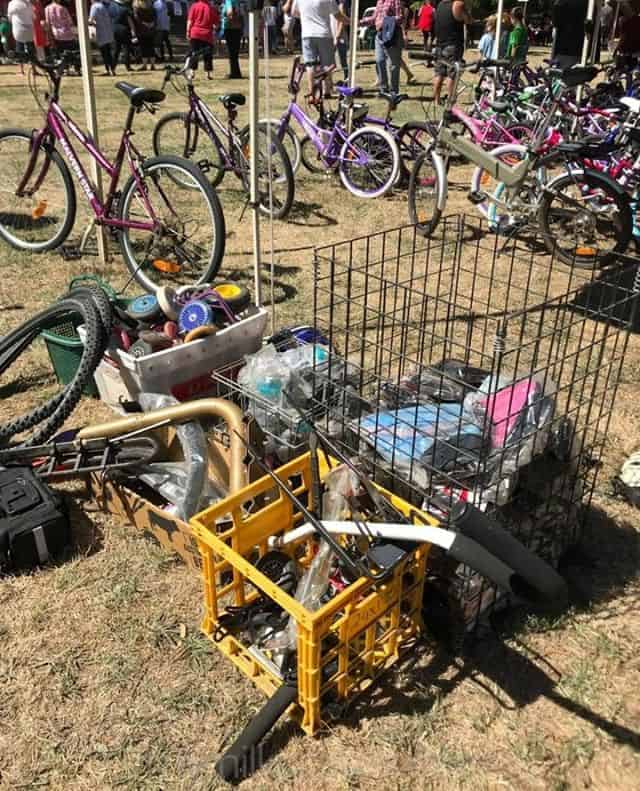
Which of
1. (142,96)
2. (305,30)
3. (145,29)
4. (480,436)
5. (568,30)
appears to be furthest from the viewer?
(145,29)

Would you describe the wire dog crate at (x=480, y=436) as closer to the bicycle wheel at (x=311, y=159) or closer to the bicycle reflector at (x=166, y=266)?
the bicycle reflector at (x=166, y=266)

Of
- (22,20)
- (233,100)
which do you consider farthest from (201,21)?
(233,100)

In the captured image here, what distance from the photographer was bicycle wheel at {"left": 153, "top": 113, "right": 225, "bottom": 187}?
237 inches

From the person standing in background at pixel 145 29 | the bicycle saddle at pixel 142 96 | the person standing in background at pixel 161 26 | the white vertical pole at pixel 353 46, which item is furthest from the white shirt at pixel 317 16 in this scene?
the person standing in background at pixel 161 26

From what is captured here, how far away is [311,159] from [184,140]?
1589 millimetres

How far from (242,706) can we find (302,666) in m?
0.32

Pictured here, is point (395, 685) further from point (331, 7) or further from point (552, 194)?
point (331, 7)

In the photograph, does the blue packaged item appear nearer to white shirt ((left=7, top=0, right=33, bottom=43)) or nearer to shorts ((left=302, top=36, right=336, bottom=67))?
shorts ((left=302, top=36, right=336, bottom=67))

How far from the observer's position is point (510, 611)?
2258 millimetres

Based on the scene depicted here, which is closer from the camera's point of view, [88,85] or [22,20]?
[88,85]

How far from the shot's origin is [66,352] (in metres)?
3.21

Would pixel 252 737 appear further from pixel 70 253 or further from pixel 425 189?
pixel 425 189

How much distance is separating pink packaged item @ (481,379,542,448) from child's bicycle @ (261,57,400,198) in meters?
4.41

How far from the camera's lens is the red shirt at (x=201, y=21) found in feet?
36.0
